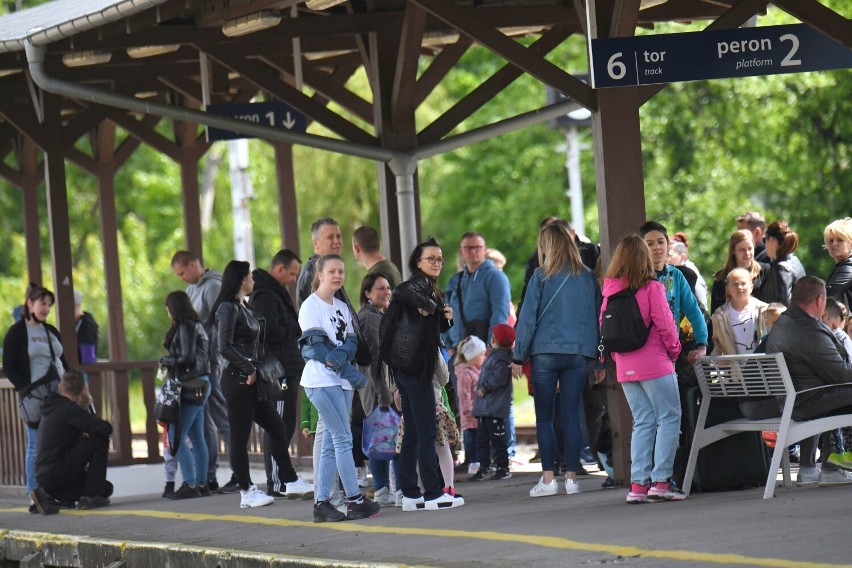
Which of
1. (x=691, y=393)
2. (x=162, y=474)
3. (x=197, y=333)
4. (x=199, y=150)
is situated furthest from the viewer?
(x=199, y=150)

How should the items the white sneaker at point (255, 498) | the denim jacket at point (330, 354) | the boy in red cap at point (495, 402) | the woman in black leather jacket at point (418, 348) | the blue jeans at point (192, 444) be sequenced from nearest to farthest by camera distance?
Result: 1. the denim jacket at point (330, 354)
2. the woman in black leather jacket at point (418, 348)
3. the white sneaker at point (255, 498)
4. the boy in red cap at point (495, 402)
5. the blue jeans at point (192, 444)

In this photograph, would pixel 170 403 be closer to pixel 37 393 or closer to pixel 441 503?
pixel 37 393

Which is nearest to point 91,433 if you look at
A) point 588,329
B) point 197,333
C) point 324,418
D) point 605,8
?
point 197,333

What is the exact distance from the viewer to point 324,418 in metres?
10.3

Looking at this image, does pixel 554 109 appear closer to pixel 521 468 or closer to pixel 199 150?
pixel 521 468

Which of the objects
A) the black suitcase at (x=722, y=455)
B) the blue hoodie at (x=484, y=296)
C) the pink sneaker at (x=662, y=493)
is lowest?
the pink sneaker at (x=662, y=493)

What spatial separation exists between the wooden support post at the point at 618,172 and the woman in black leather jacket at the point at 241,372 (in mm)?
2461

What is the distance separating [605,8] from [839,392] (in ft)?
9.01

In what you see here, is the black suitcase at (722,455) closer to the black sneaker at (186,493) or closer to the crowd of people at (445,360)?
the crowd of people at (445,360)

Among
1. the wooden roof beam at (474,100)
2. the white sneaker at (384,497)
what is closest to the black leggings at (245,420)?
the white sneaker at (384,497)

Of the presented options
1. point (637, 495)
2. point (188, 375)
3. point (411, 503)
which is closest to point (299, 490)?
point (188, 375)

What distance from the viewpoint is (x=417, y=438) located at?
1043 cm

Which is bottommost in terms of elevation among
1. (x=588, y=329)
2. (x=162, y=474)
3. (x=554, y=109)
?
(x=162, y=474)

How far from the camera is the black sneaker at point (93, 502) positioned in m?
13.2
